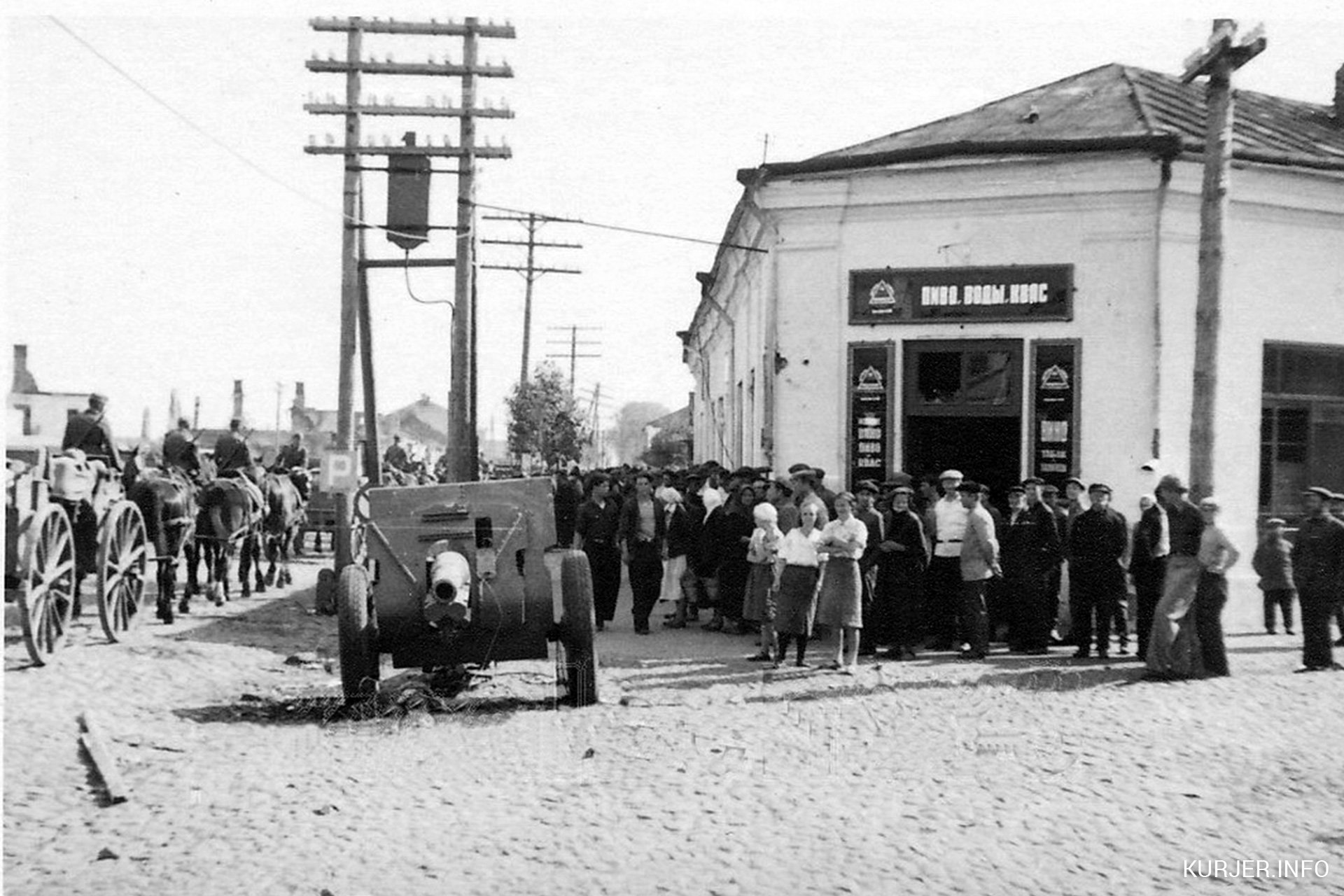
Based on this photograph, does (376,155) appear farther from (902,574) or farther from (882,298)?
(902,574)

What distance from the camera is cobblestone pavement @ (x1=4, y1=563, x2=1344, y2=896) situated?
521cm

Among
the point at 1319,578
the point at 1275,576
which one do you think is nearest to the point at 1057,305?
the point at 1275,576

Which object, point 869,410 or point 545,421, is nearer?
point 869,410

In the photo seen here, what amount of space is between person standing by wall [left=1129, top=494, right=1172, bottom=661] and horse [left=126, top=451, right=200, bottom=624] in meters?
9.52

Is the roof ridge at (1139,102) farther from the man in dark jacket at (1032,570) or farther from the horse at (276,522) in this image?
the horse at (276,522)

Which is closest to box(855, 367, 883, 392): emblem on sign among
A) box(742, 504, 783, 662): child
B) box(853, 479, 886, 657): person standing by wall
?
box(853, 479, 886, 657): person standing by wall

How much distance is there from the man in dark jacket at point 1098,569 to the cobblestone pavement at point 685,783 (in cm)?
76

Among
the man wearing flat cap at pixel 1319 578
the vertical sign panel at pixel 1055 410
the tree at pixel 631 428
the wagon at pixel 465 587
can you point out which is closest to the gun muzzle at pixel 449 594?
the wagon at pixel 465 587

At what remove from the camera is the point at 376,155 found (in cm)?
1622

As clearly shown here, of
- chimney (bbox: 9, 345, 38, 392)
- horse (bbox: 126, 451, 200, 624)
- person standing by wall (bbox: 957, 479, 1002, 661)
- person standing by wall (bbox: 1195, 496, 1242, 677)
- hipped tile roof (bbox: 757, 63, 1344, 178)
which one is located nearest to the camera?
chimney (bbox: 9, 345, 38, 392)

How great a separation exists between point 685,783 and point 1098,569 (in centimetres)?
571

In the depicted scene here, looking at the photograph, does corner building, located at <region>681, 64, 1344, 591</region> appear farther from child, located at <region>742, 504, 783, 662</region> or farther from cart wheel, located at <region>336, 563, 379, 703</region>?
cart wheel, located at <region>336, 563, 379, 703</region>

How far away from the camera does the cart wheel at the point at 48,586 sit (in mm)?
8312

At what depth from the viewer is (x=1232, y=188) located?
1284 cm
